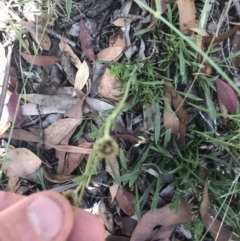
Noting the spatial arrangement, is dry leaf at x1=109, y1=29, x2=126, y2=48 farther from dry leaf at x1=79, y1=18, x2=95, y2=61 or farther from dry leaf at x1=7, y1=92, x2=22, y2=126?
dry leaf at x1=7, y1=92, x2=22, y2=126

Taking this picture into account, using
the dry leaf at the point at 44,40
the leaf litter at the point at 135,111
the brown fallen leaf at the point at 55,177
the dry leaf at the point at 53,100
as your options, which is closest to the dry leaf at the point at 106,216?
the leaf litter at the point at 135,111

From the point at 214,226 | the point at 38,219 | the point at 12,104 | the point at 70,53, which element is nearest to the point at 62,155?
the point at 12,104

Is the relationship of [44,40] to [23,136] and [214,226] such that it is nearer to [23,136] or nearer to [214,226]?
[23,136]

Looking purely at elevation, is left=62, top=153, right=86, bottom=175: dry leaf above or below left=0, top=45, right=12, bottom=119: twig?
below

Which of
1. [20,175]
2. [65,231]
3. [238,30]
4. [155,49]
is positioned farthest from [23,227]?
[238,30]

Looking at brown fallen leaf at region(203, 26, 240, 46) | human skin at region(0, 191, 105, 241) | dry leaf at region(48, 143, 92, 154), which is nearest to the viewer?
human skin at region(0, 191, 105, 241)

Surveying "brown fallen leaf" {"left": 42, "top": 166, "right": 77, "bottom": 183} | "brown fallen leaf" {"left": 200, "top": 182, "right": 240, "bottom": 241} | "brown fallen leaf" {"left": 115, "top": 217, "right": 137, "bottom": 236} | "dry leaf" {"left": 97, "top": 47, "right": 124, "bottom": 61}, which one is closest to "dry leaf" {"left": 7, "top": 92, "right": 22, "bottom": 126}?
"brown fallen leaf" {"left": 42, "top": 166, "right": 77, "bottom": 183}
